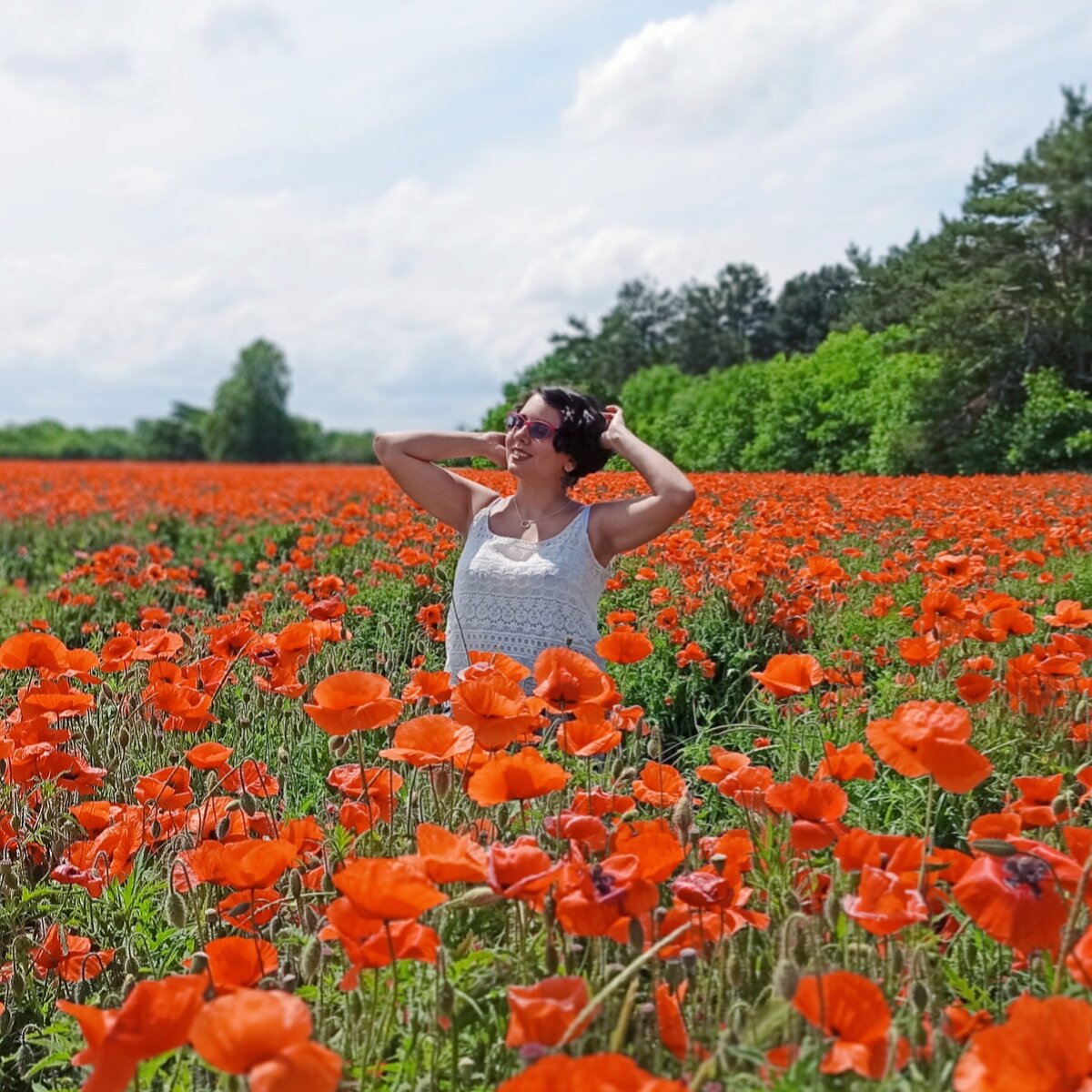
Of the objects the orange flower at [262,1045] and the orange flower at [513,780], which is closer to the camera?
the orange flower at [262,1045]

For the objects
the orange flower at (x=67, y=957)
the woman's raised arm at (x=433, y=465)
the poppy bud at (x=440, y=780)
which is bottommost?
the orange flower at (x=67, y=957)

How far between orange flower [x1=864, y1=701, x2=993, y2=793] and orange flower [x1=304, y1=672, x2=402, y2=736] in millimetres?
750

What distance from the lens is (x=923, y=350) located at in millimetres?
22312

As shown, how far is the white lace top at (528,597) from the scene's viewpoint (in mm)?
3848

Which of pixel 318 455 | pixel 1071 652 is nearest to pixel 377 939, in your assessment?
pixel 1071 652

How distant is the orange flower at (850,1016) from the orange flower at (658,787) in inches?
32.2

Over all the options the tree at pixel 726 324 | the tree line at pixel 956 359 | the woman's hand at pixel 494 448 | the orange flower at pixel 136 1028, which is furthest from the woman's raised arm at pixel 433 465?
the tree at pixel 726 324

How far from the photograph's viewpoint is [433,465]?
432 centimetres

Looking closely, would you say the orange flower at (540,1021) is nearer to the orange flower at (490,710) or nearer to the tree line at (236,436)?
the orange flower at (490,710)

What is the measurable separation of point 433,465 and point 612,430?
764 millimetres

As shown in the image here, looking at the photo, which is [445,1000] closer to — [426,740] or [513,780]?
[513,780]

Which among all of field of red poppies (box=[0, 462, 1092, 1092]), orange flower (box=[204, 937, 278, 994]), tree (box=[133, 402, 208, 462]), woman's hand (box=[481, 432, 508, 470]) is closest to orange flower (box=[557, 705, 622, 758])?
field of red poppies (box=[0, 462, 1092, 1092])

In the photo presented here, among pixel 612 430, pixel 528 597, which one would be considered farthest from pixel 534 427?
pixel 528 597

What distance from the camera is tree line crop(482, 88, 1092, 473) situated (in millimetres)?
20625
